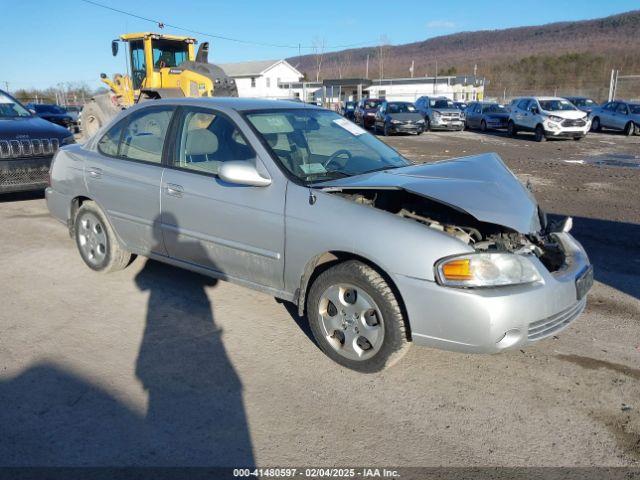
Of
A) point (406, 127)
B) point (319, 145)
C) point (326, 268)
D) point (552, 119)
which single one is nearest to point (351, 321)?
point (326, 268)

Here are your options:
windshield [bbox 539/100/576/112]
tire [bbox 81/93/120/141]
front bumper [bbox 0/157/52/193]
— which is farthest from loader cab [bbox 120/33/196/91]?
windshield [bbox 539/100/576/112]

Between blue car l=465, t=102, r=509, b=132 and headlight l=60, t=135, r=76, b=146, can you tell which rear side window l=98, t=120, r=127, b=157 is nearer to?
headlight l=60, t=135, r=76, b=146

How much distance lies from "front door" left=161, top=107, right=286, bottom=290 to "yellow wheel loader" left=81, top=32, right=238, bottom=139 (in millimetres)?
10529

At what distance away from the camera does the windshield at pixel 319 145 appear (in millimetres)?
4012

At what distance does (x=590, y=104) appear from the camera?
93.4 ft

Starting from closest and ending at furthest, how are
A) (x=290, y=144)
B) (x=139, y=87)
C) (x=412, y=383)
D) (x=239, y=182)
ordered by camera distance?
1. (x=412, y=383)
2. (x=239, y=182)
3. (x=290, y=144)
4. (x=139, y=87)

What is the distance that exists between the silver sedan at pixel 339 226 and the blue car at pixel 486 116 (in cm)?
2438

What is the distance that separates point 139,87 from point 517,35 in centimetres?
15398

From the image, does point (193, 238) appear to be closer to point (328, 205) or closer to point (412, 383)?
point (328, 205)

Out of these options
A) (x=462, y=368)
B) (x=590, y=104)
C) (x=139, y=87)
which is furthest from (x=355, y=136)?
(x=590, y=104)

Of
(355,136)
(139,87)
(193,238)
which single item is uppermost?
(139,87)

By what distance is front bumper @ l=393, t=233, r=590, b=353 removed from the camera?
120 inches

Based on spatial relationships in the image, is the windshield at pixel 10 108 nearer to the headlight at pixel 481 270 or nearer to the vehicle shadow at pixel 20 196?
the vehicle shadow at pixel 20 196

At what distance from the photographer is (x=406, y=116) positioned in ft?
82.3
